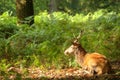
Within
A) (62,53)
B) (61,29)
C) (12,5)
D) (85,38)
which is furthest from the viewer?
(12,5)

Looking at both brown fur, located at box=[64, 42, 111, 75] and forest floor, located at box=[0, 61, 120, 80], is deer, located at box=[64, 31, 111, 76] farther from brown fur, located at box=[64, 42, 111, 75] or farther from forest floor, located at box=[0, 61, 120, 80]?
forest floor, located at box=[0, 61, 120, 80]

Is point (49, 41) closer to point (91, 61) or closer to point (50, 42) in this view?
point (50, 42)

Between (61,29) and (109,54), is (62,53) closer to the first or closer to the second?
(109,54)

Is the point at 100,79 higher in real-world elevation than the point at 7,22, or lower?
lower

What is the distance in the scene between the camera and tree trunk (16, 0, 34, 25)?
1277 centimetres

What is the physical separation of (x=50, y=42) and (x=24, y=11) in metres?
2.69

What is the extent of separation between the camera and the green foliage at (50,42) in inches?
389

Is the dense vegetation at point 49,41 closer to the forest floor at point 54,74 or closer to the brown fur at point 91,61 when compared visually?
the forest floor at point 54,74

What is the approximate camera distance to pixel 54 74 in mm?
8867

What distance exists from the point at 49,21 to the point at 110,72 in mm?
5116

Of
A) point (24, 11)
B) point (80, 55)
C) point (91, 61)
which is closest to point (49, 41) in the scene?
point (80, 55)

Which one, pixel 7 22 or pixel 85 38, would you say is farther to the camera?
pixel 7 22

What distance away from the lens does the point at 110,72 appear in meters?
8.38

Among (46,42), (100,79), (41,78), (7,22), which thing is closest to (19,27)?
(7,22)
